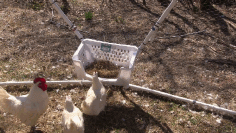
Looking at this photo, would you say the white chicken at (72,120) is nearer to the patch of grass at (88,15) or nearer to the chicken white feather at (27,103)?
the chicken white feather at (27,103)

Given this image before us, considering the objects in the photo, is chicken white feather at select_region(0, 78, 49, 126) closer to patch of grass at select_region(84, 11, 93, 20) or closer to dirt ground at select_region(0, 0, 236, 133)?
dirt ground at select_region(0, 0, 236, 133)

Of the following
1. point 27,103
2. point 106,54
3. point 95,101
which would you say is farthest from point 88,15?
point 27,103

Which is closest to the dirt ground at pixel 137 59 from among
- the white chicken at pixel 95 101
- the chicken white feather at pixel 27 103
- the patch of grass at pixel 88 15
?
the patch of grass at pixel 88 15

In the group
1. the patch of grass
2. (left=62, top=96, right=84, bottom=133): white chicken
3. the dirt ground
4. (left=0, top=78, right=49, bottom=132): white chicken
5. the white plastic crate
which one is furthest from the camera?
the patch of grass

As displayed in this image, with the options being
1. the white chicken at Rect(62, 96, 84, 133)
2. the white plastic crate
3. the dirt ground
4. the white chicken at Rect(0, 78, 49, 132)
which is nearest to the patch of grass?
the dirt ground

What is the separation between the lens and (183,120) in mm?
2562

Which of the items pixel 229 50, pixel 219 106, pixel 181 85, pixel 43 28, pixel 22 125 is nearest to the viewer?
pixel 22 125

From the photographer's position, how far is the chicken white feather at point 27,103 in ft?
7.19

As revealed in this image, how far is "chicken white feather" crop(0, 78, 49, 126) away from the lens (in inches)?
86.3

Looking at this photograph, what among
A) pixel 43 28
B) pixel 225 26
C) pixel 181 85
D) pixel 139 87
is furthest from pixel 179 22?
pixel 43 28

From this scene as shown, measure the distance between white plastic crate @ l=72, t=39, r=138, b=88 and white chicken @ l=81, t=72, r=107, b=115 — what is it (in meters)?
0.39

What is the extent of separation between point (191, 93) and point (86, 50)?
63.8 inches

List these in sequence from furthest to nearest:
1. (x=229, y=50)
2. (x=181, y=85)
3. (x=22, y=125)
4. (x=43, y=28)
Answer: (x=43, y=28), (x=229, y=50), (x=181, y=85), (x=22, y=125)

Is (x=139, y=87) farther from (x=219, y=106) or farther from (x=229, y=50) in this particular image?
(x=229, y=50)
